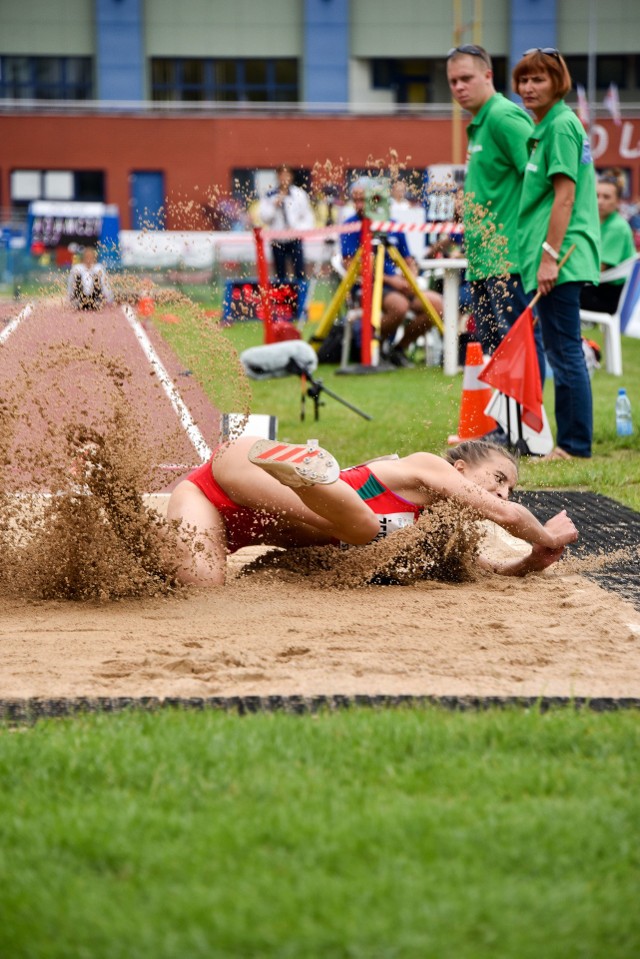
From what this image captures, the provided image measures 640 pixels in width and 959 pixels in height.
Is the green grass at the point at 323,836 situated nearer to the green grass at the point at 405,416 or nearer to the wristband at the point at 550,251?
the green grass at the point at 405,416

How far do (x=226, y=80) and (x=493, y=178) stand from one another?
39689mm

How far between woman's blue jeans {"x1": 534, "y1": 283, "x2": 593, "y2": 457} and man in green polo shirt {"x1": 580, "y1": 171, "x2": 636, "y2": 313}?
5.48 meters

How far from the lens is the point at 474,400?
8.95 meters

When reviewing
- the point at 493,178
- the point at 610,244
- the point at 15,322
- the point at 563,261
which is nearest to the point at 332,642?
the point at 15,322

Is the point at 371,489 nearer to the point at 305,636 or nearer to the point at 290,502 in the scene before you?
the point at 290,502

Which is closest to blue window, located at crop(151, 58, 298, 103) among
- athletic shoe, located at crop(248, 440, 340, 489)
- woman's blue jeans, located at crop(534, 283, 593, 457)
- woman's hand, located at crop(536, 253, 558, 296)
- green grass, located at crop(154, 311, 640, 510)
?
green grass, located at crop(154, 311, 640, 510)

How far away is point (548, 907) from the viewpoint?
2.53m

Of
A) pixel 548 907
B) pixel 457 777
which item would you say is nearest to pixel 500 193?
pixel 457 777

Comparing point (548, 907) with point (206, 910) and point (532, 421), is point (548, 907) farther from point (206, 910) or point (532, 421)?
point (532, 421)

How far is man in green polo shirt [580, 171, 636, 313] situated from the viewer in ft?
46.0

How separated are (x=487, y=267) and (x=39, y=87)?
40.8 m

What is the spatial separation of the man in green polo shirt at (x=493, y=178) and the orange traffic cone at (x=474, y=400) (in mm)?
299

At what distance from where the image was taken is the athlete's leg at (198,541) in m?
5.30

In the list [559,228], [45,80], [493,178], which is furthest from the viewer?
[45,80]
